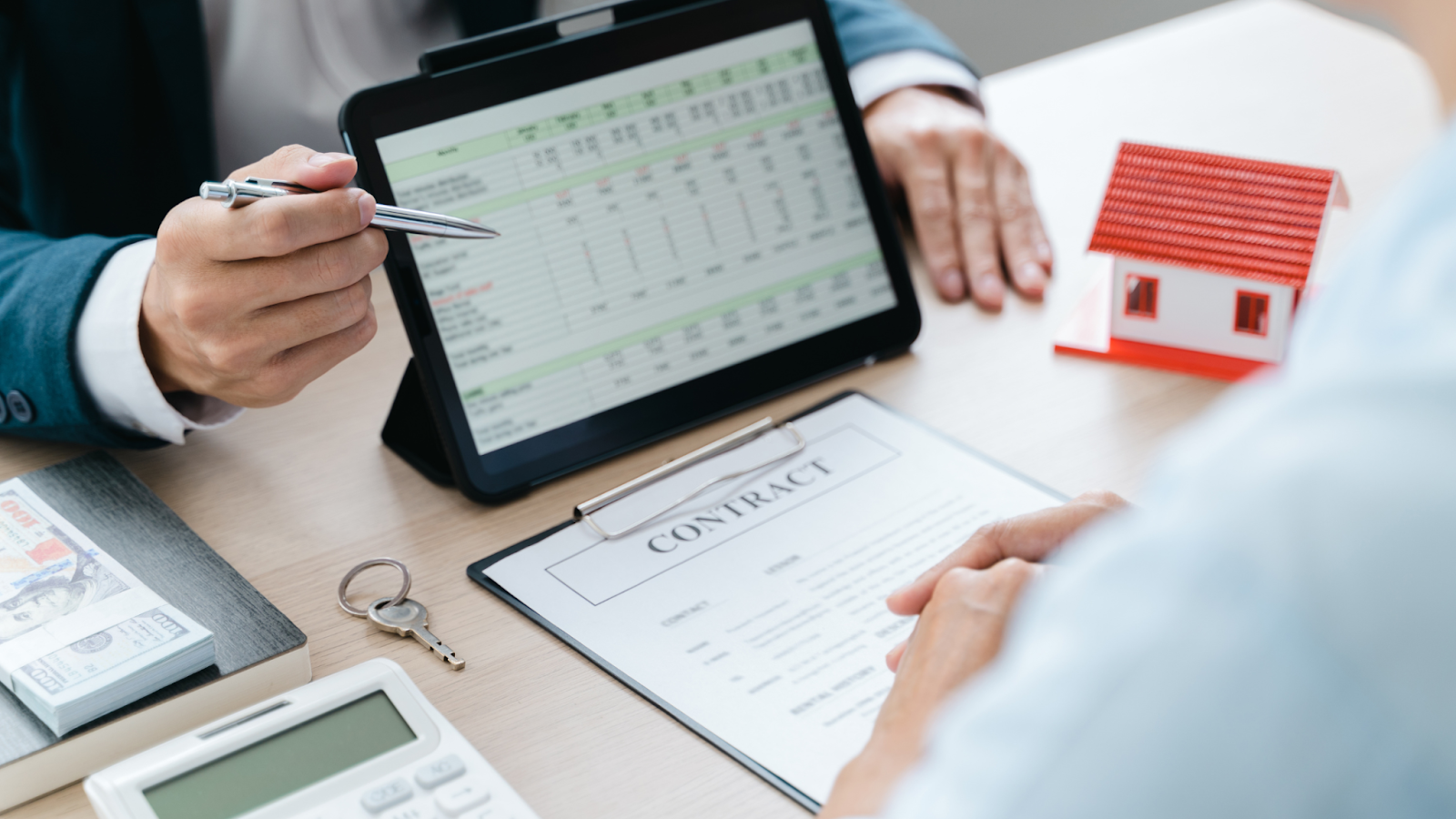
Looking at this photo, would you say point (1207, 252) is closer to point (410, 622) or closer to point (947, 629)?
point (947, 629)

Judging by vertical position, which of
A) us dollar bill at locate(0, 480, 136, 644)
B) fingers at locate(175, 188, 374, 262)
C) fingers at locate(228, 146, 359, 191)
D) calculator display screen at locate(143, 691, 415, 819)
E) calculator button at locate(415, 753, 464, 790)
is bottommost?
calculator button at locate(415, 753, 464, 790)

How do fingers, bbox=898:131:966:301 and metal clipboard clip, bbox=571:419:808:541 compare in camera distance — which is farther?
fingers, bbox=898:131:966:301

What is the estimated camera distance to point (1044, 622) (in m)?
0.32

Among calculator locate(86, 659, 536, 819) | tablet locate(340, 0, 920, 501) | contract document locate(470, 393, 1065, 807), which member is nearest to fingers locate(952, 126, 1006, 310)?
tablet locate(340, 0, 920, 501)

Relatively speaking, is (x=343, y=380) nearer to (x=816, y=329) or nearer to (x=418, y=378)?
(x=418, y=378)

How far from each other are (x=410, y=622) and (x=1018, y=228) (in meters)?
0.66

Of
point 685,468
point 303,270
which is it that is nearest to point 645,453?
point 685,468

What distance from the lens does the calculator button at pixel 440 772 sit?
53cm

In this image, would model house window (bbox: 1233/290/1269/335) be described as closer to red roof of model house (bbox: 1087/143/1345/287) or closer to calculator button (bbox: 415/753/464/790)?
red roof of model house (bbox: 1087/143/1345/287)

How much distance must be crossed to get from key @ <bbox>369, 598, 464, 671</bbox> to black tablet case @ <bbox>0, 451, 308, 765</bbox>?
0.06m

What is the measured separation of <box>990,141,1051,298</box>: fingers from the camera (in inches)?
40.4

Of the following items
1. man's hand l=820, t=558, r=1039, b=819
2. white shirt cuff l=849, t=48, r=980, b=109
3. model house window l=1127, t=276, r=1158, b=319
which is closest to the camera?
man's hand l=820, t=558, r=1039, b=819

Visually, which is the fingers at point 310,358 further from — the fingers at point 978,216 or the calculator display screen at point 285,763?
the fingers at point 978,216

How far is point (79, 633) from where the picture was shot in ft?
1.95
